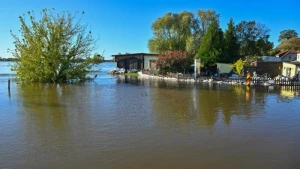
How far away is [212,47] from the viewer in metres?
40.0

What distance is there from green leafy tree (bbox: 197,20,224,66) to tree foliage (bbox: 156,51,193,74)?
2.32 metres

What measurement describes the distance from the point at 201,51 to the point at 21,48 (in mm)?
24325

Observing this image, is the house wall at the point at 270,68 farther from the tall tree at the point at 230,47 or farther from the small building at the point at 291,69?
the tall tree at the point at 230,47

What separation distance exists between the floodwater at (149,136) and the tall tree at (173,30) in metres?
38.1

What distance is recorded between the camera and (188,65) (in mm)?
40531

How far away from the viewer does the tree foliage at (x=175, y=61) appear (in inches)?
1566

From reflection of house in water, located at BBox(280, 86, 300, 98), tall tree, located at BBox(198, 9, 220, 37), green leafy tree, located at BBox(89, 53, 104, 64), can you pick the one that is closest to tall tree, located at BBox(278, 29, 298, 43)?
tall tree, located at BBox(198, 9, 220, 37)

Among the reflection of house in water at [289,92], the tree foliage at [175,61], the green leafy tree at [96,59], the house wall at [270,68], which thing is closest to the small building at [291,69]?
the house wall at [270,68]

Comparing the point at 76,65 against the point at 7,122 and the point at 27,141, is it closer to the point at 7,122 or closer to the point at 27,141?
the point at 7,122

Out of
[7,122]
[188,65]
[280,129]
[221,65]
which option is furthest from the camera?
[188,65]

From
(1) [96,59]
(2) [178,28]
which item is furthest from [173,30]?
(1) [96,59]

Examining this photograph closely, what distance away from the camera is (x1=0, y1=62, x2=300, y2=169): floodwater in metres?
7.38

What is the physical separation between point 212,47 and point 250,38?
13087 mm

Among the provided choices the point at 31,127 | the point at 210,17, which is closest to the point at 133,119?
the point at 31,127
